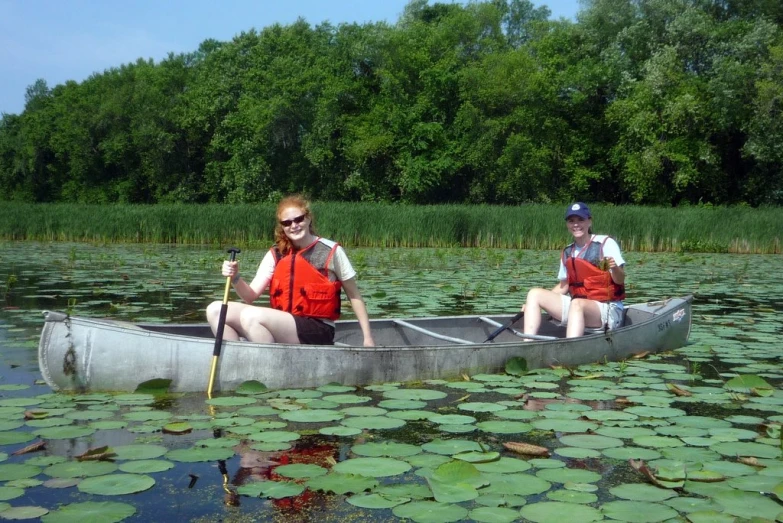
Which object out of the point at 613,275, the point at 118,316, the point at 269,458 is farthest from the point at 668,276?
the point at 269,458

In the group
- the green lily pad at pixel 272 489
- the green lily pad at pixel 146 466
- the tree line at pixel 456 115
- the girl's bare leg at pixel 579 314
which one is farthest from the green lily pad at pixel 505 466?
the tree line at pixel 456 115

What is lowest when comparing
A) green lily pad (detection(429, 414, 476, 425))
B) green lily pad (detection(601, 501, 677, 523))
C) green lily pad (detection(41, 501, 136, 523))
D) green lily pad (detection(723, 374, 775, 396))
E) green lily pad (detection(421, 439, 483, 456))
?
green lily pad (detection(41, 501, 136, 523))

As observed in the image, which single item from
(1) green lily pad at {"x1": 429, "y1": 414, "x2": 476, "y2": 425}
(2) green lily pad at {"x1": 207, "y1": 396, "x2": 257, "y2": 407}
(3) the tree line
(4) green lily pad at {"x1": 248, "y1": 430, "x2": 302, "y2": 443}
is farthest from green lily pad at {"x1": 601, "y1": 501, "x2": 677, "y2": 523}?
(3) the tree line

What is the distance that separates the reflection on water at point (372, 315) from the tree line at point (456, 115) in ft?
51.1

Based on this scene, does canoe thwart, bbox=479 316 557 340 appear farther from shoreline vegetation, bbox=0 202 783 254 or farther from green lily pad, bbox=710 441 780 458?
shoreline vegetation, bbox=0 202 783 254

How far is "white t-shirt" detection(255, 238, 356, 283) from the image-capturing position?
4.78 meters

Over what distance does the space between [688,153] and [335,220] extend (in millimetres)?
15982

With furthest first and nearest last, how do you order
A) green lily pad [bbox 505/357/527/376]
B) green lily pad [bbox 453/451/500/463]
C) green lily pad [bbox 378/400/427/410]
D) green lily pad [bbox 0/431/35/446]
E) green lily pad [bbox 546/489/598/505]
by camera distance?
green lily pad [bbox 505/357/527/376]
green lily pad [bbox 378/400/427/410]
green lily pad [bbox 0/431/35/446]
green lily pad [bbox 453/451/500/463]
green lily pad [bbox 546/489/598/505]

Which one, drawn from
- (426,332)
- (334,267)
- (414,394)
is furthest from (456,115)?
(414,394)

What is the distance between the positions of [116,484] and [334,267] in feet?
6.83

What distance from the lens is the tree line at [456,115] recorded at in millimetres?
30906

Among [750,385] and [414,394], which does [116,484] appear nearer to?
[414,394]

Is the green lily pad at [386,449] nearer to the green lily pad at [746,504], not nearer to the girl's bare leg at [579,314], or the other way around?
the green lily pad at [746,504]

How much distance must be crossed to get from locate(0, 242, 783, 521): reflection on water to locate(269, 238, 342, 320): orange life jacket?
23.3 inches
